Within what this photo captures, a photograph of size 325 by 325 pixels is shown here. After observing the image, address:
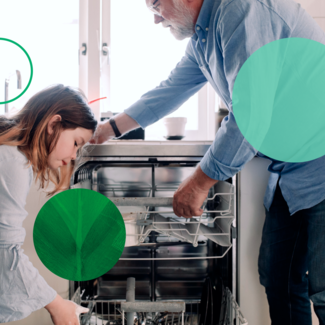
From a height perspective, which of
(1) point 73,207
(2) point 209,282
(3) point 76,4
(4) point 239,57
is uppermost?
(3) point 76,4

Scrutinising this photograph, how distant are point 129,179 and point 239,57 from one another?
0.72m

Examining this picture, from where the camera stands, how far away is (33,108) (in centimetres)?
86

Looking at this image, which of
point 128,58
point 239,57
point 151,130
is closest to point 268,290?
point 239,57

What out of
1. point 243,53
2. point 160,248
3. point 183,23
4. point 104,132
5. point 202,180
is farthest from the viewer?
point 160,248

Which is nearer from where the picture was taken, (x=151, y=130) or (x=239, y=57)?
(x=239, y=57)

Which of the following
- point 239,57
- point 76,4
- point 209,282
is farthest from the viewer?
point 76,4

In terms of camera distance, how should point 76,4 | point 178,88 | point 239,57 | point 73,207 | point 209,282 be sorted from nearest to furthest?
point 239,57 < point 73,207 < point 209,282 < point 178,88 < point 76,4

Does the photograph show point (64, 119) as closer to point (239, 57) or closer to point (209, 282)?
point (239, 57)

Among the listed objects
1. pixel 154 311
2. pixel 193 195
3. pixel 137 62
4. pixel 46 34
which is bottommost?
pixel 154 311

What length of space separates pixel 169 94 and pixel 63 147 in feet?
1.63

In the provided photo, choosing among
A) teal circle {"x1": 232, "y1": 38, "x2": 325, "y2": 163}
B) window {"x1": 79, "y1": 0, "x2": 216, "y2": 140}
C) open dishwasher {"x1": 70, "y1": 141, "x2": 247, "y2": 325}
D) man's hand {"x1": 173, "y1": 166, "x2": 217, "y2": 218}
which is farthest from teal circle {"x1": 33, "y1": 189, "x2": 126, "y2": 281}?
window {"x1": 79, "y1": 0, "x2": 216, "y2": 140}

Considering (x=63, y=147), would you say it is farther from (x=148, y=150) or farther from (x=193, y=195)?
(x=193, y=195)

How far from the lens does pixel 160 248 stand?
1.22m

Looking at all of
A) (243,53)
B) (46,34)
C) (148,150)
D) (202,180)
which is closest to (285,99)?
(243,53)
